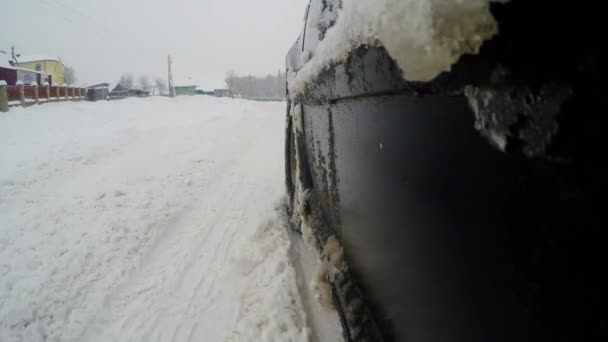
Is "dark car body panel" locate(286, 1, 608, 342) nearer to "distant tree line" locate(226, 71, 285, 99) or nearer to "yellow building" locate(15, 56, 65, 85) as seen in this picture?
"yellow building" locate(15, 56, 65, 85)

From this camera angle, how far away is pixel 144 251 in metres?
3.46

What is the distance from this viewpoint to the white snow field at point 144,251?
2447 millimetres

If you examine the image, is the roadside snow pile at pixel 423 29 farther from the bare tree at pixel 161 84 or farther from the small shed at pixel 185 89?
the bare tree at pixel 161 84

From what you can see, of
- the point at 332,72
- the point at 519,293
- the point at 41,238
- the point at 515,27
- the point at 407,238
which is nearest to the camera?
the point at 515,27

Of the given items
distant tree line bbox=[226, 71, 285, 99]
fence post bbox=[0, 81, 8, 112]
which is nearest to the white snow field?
fence post bbox=[0, 81, 8, 112]

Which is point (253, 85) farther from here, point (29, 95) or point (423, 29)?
point (423, 29)

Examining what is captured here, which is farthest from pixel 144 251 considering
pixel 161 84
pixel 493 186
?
pixel 161 84

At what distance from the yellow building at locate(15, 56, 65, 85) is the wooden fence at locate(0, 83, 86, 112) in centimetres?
3993

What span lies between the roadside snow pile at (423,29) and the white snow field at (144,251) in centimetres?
194

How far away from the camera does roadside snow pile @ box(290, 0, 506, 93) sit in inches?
18.0

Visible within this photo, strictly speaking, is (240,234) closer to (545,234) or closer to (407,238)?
(407,238)

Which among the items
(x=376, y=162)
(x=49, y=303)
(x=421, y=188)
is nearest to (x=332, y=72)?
(x=376, y=162)

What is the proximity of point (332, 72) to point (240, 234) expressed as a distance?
2846 mm

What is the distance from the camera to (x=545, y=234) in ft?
1.55
